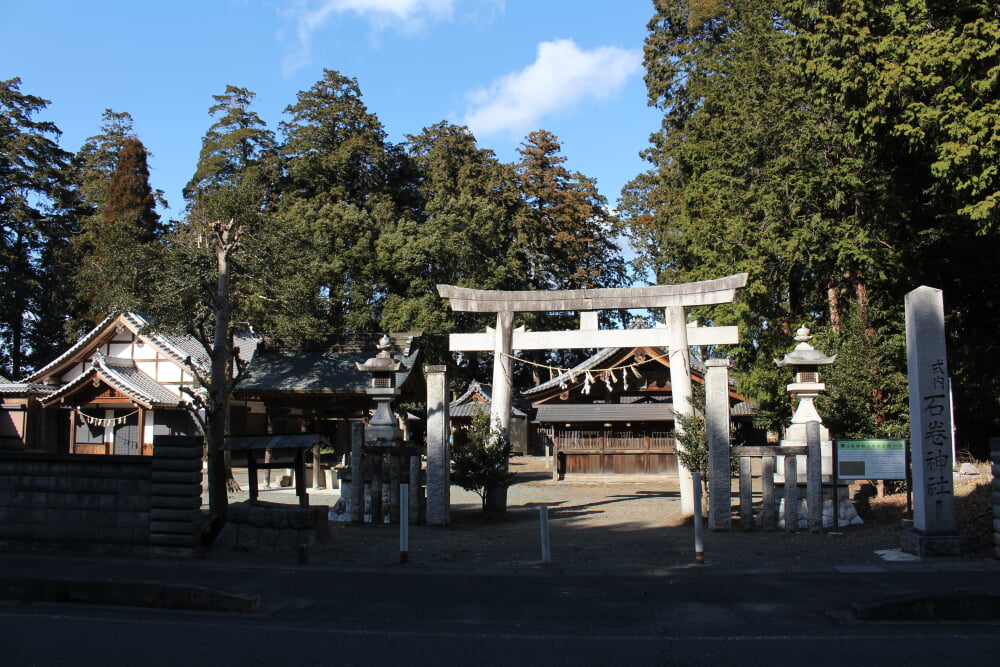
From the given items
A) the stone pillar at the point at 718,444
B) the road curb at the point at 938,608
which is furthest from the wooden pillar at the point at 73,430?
the road curb at the point at 938,608

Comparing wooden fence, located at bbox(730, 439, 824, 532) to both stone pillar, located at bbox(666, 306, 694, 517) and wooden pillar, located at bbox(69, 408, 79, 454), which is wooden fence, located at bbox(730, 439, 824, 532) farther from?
wooden pillar, located at bbox(69, 408, 79, 454)

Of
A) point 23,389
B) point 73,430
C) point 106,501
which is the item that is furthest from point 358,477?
point 23,389

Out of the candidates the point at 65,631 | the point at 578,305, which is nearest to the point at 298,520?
the point at 65,631

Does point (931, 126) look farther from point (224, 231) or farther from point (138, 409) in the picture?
point (138, 409)

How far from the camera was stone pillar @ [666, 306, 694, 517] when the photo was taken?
14617 millimetres

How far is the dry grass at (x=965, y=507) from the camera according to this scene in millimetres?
10406

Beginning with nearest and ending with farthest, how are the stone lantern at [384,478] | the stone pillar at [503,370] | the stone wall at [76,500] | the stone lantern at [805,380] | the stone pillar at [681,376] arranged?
1. the stone wall at [76,500]
2. the stone lantern at [384,478]
3. the stone lantern at [805,380]
4. the stone pillar at [681,376]
5. the stone pillar at [503,370]

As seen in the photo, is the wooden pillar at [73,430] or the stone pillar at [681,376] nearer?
the stone pillar at [681,376]

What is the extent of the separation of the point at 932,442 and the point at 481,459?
7.23 meters

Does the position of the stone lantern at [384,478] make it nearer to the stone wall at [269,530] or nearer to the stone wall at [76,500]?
the stone wall at [269,530]

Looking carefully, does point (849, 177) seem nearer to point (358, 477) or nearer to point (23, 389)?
point (358, 477)

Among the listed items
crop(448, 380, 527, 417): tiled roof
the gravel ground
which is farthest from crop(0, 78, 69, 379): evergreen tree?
the gravel ground

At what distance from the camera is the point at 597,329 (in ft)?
52.9

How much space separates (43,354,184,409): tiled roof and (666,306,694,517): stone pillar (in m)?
17.5
